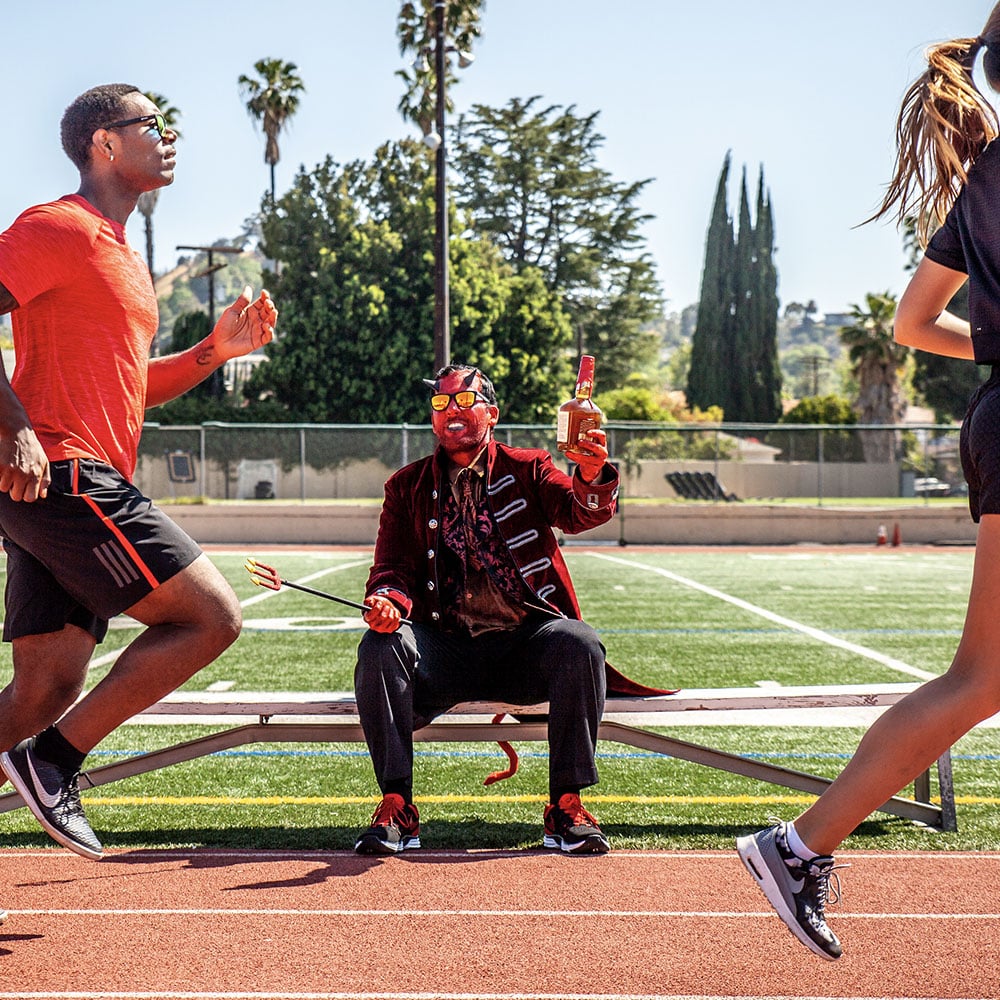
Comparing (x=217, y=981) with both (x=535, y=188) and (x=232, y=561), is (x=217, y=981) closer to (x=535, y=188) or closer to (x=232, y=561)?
(x=232, y=561)

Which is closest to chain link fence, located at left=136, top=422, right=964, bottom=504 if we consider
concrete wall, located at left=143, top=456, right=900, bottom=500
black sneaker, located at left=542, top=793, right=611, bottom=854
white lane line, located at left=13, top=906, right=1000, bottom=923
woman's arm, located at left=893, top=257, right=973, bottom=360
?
concrete wall, located at left=143, top=456, right=900, bottom=500

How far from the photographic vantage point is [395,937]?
10.3 feet

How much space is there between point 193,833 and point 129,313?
2.00 m

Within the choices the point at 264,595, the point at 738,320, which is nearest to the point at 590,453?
the point at 264,595

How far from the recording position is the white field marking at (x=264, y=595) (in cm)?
846

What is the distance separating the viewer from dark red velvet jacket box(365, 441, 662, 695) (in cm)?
442

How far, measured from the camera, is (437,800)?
4.87 metres

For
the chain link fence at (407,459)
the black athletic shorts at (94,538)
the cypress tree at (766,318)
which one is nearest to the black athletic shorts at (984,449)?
the black athletic shorts at (94,538)

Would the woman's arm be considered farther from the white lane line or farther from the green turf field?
the green turf field

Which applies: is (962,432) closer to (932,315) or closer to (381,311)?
(932,315)

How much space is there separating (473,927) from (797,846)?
96cm

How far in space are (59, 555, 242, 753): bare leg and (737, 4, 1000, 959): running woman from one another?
1427 mm

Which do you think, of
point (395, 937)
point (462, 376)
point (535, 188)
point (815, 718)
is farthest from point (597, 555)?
point (535, 188)

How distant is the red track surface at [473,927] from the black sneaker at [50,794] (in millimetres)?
282
